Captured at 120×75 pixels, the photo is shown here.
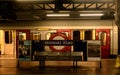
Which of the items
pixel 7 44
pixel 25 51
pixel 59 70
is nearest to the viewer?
pixel 59 70

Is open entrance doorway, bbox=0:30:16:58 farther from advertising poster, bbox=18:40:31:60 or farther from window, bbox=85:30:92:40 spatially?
advertising poster, bbox=18:40:31:60

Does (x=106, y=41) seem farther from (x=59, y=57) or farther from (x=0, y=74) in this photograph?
(x=0, y=74)

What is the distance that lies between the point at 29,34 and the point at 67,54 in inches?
290

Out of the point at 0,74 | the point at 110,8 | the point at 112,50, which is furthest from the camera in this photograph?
the point at 112,50

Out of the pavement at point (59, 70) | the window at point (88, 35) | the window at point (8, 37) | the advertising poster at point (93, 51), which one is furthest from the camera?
the window at point (8, 37)

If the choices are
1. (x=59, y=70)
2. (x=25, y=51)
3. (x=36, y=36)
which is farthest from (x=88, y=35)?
(x=59, y=70)

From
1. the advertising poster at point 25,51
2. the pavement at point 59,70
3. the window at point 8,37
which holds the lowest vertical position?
the pavement at point 59,70

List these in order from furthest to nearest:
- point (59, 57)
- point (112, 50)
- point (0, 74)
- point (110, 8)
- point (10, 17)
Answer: point (112, 50), point (10, 17), point (110, 8), point (59, 57), point (0, 74)

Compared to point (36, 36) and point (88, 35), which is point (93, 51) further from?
point (36, 36)

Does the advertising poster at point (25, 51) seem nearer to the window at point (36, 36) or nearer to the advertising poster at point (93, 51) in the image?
the advertising poster at point (93, 51)

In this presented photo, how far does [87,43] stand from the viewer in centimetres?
1323

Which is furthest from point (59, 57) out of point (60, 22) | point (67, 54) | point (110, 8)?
point (60, 22)

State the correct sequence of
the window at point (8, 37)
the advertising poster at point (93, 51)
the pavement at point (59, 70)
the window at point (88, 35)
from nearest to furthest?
the pavement at point (59, 70)
the advertising poster at point (93, 51)
the window at point (88, 35)
the window at point (8, 37)

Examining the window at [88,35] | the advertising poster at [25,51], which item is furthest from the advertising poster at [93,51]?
the window at [88,35]
